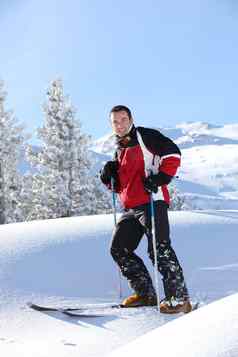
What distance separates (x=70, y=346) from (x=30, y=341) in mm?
404

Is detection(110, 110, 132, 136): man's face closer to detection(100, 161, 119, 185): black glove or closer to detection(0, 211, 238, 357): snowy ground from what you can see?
detection(100, 161, 119, 185): black glove

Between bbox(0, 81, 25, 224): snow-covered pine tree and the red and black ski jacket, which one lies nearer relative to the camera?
the red and black ski jacket

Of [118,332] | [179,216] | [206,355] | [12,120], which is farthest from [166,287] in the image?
[12,120]

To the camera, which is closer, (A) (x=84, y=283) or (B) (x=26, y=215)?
(A) (x=84, y=283)

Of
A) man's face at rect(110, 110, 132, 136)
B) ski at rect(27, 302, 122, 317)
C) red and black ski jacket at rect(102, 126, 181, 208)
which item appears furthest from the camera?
man's face at rect(110, 110, 132, 136)

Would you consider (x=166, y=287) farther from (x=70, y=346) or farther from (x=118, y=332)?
(x=70, y=346)

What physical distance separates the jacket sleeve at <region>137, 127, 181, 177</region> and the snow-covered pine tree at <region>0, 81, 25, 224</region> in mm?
23846

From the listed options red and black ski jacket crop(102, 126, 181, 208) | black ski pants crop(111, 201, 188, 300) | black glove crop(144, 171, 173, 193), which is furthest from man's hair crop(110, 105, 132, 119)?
black ski pants crop(111, 201, 188, 300)

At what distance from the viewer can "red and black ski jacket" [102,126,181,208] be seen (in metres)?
4.65

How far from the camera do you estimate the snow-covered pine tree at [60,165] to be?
26922 mm

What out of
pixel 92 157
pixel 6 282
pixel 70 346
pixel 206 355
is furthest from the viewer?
pixel 92 157

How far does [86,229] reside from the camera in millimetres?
6984

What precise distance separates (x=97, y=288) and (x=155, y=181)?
5.25ft

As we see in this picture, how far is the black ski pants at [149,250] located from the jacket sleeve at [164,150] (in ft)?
1.26
